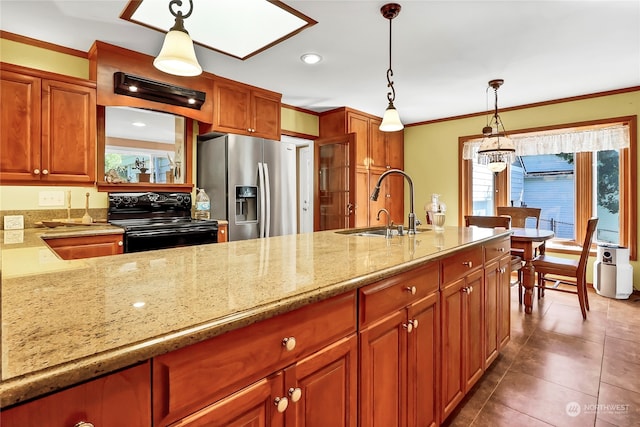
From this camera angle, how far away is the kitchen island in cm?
51

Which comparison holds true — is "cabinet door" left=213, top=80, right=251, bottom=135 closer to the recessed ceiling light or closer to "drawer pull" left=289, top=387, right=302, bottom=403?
the recessed ceiling light

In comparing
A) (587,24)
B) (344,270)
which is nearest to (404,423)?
(344,270)

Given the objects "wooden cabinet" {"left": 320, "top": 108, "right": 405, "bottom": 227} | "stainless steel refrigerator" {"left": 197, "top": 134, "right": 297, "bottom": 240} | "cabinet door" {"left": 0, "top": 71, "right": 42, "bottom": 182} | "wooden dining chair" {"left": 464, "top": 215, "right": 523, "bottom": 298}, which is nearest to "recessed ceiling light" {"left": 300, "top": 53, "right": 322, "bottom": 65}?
"stainless steel refrigerator" {"left": 197, "top": 134, "right": 297, "bottom": 240}

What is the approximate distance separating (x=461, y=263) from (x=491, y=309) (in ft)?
2.03

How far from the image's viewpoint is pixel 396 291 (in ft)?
4.02

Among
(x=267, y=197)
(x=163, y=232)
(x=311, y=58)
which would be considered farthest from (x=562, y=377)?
(x=311, y=58)

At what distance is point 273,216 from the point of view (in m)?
3.65

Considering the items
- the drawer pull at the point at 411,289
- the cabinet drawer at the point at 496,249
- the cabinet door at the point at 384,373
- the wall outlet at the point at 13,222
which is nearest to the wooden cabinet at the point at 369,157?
the cabinet drawer at the point at 496,249

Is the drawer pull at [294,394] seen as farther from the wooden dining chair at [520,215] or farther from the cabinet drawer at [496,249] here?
the wooden dining chair at [520,215]

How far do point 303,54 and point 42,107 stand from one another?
208cm

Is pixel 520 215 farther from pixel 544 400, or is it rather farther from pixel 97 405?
pixel 97 405

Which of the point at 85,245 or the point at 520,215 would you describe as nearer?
the point at 85,245

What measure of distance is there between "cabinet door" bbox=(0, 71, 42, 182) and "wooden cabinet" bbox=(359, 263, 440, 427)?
275 cm

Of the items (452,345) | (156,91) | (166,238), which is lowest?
(452,345)
